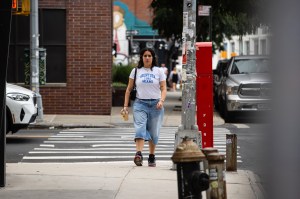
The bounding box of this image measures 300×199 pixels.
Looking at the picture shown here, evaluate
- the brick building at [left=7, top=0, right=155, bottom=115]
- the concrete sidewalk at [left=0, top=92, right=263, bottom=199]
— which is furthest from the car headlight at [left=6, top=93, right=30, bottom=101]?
the brick building at [left=7, top=0, right=155, bottom=115]

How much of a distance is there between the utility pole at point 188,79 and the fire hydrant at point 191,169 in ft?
15.6

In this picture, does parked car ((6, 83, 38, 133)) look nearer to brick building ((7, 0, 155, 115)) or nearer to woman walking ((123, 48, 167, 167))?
woman walking ((123, 48, 167, 167))

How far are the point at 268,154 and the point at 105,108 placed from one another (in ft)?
66.1

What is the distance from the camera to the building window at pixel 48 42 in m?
21.5

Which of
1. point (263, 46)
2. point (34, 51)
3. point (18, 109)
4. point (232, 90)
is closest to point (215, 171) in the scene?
point (263, 46)

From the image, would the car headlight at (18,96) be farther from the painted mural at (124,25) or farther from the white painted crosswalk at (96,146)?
the painted mural at (124,25)

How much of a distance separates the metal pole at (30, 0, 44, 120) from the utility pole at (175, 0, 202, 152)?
10012 mm

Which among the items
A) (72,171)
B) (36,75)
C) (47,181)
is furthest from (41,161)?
(36,75)

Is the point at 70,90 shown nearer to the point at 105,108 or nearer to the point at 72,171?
the point at 105,108

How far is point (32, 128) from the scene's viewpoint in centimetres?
1817

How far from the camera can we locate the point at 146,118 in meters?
9.79

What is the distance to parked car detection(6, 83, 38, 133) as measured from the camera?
45.1 feet

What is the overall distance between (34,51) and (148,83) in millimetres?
10022

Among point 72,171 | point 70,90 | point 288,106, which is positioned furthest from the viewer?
point 70,90
